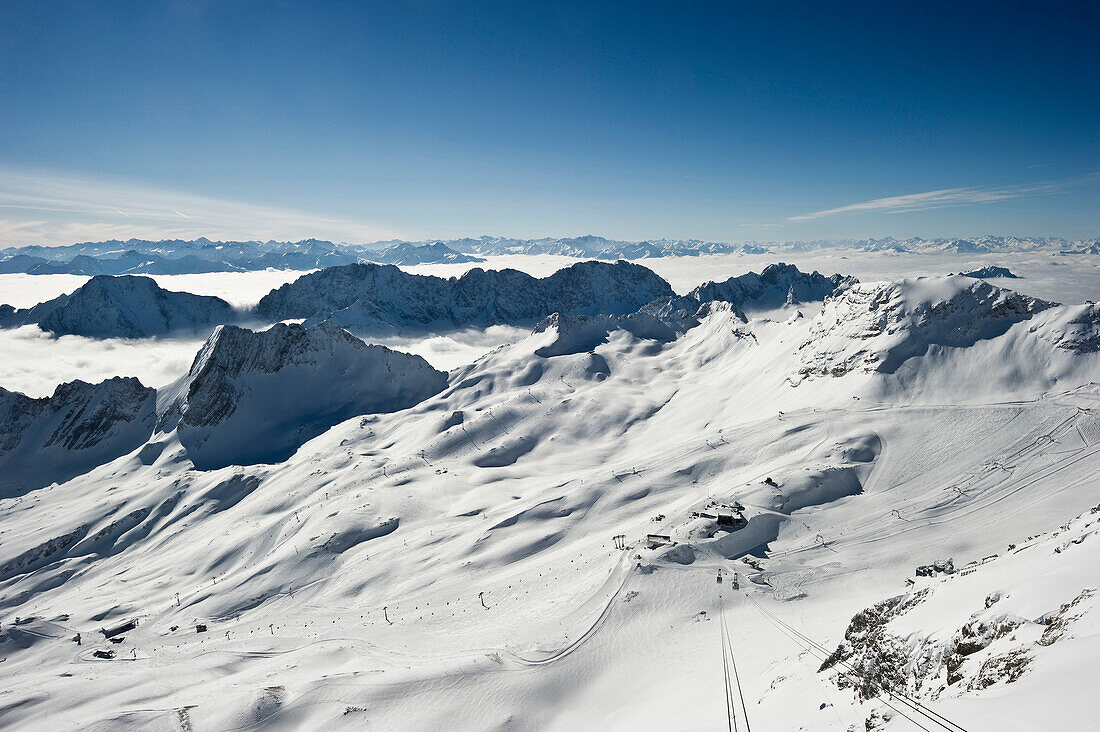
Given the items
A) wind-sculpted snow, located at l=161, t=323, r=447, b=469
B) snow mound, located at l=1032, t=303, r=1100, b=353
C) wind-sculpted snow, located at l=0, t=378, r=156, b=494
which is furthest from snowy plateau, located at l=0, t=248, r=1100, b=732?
wind-sculpted snow, located at l=0, t=378, r=156, b=494

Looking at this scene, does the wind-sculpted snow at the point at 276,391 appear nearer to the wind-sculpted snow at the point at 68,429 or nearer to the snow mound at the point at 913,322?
the wind-sculpted snow at the point at 68,429

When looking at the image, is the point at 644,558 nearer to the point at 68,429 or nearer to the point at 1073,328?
Answer: the point at 1073,328

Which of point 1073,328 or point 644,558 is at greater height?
point 1073,328

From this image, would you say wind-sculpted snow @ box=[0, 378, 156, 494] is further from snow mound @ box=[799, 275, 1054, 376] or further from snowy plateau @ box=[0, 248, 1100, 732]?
snow mound @ box=[799, 275, 1054, 376]

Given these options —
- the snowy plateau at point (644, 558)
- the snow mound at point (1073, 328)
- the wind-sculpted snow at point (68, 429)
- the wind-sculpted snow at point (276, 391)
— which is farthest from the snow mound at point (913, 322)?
the wind-sculpted snow at point (68, 429)

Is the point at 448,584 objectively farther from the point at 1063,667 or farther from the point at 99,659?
the point at 1063,667

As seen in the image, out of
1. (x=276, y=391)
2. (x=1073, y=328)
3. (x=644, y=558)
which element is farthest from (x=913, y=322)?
(x=276, y=391)

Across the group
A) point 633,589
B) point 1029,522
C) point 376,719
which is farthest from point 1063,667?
point 1029,522
